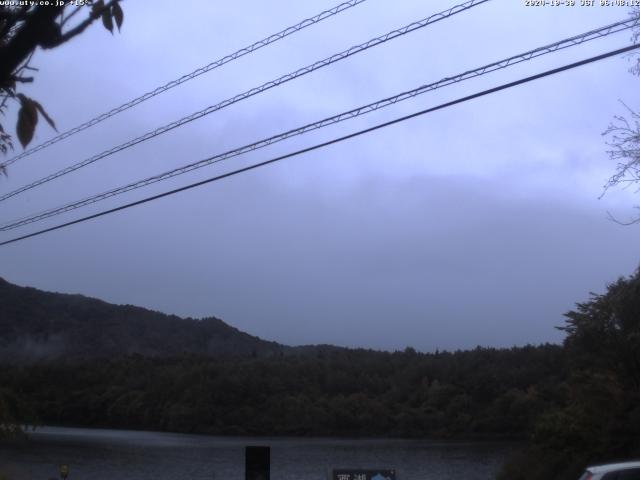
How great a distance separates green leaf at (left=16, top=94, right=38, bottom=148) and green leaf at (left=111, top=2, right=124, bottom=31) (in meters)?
0.57

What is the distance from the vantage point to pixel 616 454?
22812 millimetres

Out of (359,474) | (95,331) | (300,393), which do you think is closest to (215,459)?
(359,474)

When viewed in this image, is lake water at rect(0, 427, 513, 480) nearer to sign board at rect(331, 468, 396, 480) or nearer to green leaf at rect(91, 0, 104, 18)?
sign board at rect(331, 468, 396, 480)

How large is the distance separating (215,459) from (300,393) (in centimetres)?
2095

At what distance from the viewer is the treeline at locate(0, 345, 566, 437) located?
4491 centimetres

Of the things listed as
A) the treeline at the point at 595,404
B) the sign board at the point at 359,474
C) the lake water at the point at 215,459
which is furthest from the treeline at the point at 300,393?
the sign board at the point at 359,474

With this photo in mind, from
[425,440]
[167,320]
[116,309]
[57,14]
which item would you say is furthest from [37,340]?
[57,14]

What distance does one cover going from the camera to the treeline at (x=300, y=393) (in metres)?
44.9

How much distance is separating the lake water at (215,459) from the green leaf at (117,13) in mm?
17967

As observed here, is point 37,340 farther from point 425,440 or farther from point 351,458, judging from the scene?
point 351,458

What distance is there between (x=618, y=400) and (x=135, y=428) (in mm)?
34044

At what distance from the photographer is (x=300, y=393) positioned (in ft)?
A: 167

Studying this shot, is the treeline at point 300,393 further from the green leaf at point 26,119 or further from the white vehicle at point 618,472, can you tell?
the green leaf at point 26,119

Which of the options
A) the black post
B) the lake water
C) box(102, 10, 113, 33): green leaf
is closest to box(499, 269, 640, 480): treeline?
the lake water
